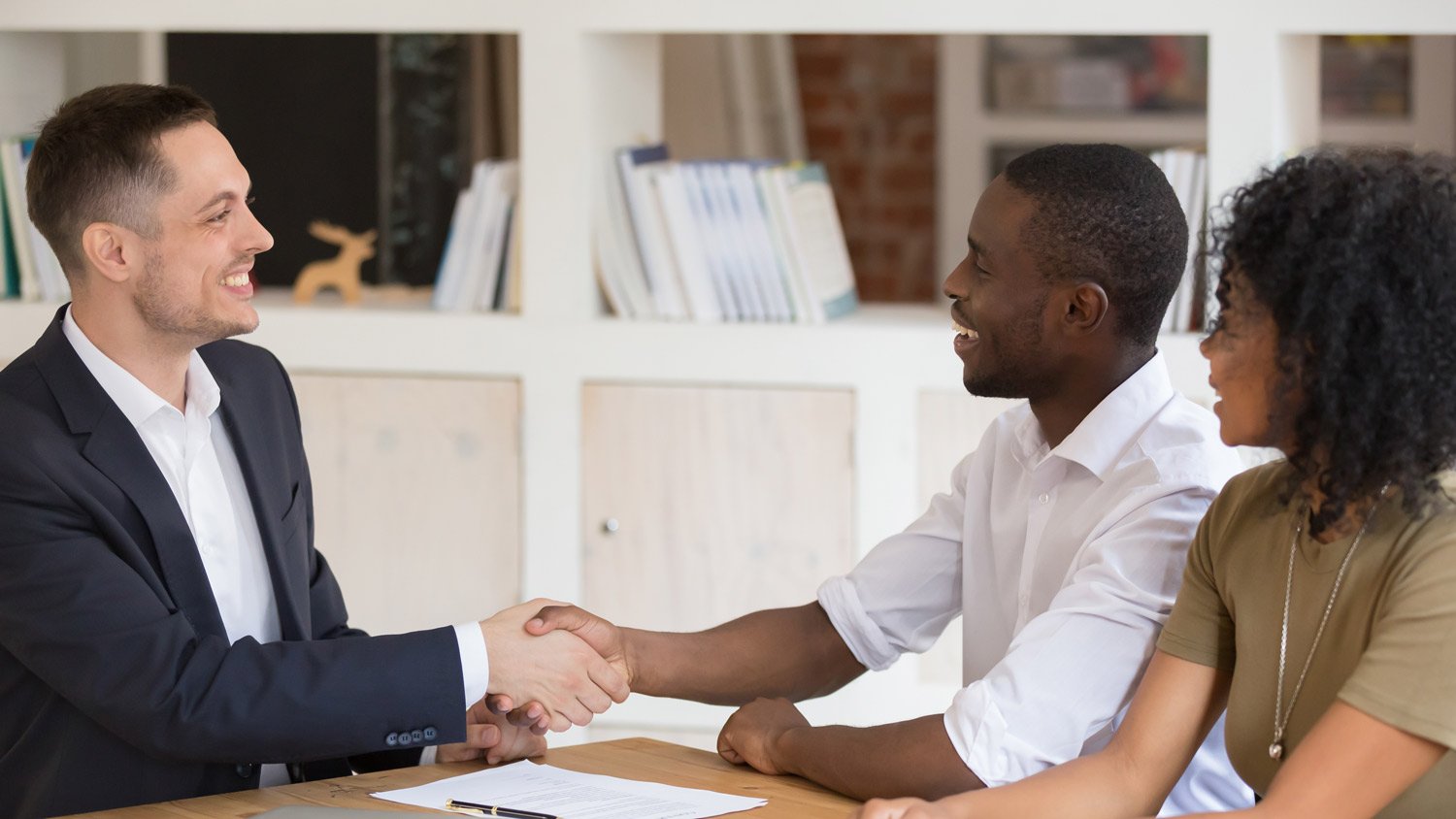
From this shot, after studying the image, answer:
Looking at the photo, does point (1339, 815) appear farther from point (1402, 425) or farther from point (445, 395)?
point (445, 395)

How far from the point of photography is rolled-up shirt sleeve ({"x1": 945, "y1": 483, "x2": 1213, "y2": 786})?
161 centimetres

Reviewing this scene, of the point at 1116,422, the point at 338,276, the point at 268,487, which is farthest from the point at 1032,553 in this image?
the point at 338,276

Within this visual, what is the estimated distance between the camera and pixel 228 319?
1974 mm

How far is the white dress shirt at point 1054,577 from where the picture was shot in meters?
1.62

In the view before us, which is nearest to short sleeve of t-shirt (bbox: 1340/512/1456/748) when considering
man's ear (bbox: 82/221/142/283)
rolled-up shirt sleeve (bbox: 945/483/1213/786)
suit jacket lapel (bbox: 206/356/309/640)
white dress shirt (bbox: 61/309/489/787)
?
rolled-up shirt sleeve (bbox: 945/483/1213/786)

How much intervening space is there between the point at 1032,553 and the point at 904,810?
18.5 inches

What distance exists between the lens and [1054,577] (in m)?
1.84

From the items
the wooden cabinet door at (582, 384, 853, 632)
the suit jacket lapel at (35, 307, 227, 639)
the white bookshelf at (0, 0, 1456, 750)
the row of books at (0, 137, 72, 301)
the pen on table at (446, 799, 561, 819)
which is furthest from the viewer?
the row of books at (0, 137, 72, 301)

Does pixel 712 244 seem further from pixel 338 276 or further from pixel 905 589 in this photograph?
pixel 905 589

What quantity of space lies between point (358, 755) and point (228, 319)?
1.77 feet

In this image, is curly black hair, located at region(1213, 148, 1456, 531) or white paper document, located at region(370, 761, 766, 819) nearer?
curly black hair, located at region(1213, 148, 1456, 531)

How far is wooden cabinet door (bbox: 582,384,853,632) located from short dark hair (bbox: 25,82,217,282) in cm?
123

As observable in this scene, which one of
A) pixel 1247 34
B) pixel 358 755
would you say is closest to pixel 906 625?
pixel 358 755

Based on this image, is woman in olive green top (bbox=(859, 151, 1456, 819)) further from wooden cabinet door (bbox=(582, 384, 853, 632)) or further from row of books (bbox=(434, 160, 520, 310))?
row of books (bbox=(434, 160, 520, 310))
